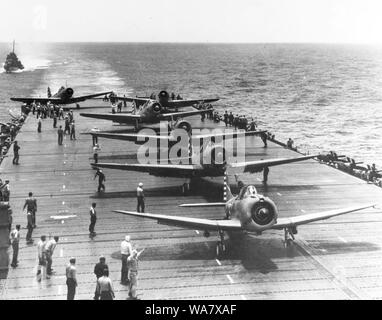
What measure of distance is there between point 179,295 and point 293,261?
16.8 feet

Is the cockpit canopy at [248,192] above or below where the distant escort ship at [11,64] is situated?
below

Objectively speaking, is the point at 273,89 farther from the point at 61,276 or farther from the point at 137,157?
the point at 61,276

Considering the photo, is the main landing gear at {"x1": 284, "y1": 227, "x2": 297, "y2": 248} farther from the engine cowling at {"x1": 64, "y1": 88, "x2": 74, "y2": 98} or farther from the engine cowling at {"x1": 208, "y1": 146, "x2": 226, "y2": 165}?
the engine cowling at {"x1": 64, "y1": 88, "x2": 74, "y2": 98}

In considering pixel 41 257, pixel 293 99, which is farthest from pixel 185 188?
pixel 293 99

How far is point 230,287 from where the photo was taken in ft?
58.9

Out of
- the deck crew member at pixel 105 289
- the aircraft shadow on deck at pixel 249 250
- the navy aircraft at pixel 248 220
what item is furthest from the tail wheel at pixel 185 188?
the deck crew member at pixel 105 289

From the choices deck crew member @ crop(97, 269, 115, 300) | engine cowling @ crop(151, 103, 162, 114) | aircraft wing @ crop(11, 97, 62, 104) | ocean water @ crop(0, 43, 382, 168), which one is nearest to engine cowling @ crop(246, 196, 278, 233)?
deck crew member @ crop(97, 269, 115, 300)

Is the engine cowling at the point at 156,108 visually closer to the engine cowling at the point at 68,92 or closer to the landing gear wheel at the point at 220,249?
the engine cowling at the point at 68,92

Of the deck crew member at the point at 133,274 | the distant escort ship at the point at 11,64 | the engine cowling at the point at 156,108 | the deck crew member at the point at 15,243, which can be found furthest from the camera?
the distant escort ship at the point at 11,64

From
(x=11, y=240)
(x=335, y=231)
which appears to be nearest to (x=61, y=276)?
(x=11, y=240)

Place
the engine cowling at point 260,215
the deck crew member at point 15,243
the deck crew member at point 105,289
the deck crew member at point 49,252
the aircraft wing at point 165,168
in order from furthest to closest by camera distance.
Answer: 1. the aircraft wing at point 165,168
2. the deck crew member at point 15,243
3. the engine cowling at point 260,215
4. the deck crew member at point 49,252
5. the deck crew member at point 105,289

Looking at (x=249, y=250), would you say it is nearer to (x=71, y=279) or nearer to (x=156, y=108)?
(x=71, y=279)
